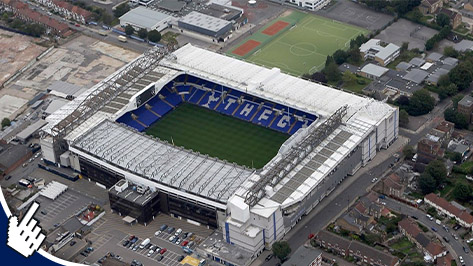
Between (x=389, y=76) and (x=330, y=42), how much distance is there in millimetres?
17743

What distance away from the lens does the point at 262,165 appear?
438 feet

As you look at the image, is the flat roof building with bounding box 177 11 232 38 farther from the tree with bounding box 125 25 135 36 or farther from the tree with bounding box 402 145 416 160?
the tree with bounding box 402 145 416 160

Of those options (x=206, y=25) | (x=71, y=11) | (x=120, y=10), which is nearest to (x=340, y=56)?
(x=206, y=25)

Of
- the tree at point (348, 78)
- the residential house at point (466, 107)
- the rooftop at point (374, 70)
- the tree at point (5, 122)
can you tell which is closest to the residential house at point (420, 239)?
the residential house at point (466, 107)

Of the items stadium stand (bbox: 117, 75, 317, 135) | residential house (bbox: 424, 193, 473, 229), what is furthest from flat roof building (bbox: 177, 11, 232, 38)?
residential house (bbox: 424, 193, 473, 229)

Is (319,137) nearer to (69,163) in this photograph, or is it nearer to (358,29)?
(69,163)

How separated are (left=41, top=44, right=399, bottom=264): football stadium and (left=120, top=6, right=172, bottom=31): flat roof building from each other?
66.0 ft

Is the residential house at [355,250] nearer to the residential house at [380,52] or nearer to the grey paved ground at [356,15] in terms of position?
the residential house at [380,52]

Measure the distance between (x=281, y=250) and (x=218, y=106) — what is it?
39.9 metres

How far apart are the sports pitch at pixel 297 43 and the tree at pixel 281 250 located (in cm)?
5083

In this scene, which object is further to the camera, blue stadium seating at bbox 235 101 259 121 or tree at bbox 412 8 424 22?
tree at bbox 412 8 424 22

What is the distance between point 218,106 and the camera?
483 ft

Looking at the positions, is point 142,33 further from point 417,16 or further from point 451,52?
point 451,52

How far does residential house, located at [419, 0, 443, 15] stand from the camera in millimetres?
174500
